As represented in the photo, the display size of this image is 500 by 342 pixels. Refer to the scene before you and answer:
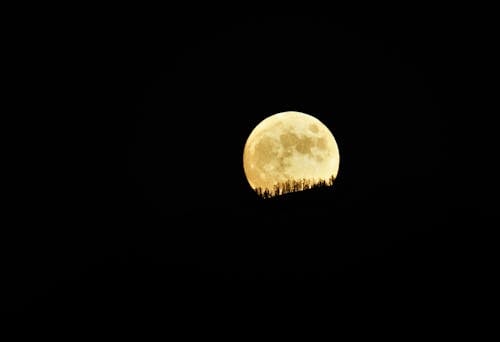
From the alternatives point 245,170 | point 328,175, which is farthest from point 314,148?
point 245,170

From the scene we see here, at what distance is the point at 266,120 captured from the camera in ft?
52.8

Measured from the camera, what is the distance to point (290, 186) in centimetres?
1448

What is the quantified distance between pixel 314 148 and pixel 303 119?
97cm

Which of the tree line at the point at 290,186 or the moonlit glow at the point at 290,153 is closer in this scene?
the tree line at the point at 290,186

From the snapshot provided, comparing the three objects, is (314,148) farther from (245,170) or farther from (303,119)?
(245,170)

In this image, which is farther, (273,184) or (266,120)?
(266,120)

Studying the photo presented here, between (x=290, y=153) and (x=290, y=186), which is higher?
(x=290, y=153)

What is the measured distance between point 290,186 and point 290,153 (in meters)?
1.03

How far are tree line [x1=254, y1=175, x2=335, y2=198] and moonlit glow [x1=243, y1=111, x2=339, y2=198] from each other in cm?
4

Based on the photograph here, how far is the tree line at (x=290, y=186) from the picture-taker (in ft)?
47.1

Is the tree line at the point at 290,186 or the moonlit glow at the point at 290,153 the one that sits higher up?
the moonlit glow at the point at 290,153

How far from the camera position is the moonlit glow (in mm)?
14969

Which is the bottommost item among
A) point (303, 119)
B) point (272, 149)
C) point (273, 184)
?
point (273, 184)

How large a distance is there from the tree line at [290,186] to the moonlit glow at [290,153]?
4 centimetres
